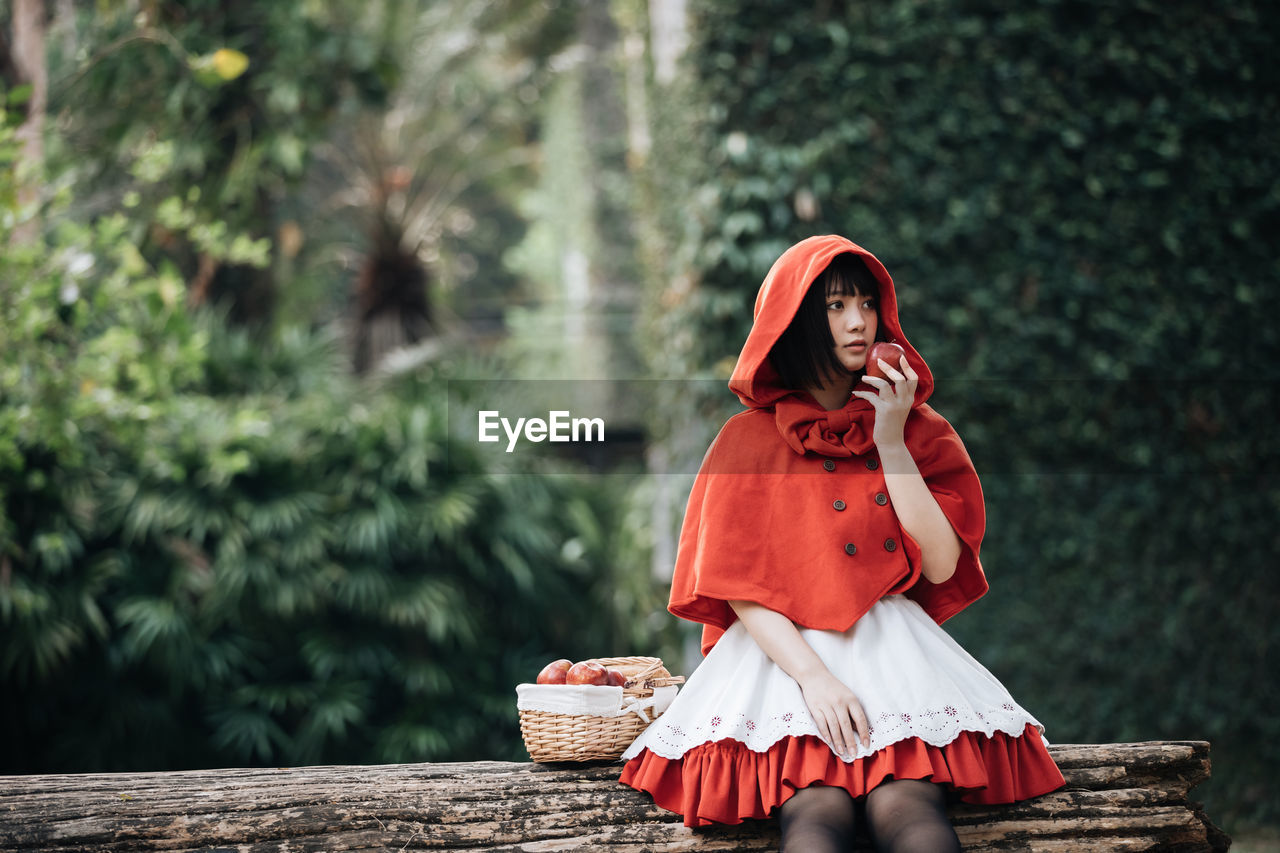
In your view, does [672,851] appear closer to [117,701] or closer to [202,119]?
[117,701]

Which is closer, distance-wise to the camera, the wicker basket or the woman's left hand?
the woman's left hand

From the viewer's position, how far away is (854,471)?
1.99m

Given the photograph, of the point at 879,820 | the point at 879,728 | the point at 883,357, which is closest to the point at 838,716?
the point at 879,728

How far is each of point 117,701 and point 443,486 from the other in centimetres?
196

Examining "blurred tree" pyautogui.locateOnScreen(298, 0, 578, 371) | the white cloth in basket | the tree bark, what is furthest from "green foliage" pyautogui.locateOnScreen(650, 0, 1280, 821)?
"blurred tree" pyautogui.locateOnScreen(298, 0, 578, 371)

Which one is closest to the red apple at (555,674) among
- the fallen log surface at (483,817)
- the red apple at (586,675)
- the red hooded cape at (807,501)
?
the red apple at (586,675)

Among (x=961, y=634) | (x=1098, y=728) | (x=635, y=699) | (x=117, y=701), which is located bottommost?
(x=117, y=701)

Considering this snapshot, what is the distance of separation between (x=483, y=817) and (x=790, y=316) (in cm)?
123

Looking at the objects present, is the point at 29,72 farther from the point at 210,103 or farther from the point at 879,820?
the point at 879,820

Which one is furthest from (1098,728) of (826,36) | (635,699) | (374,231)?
(374,231)

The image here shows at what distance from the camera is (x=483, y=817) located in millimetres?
2061

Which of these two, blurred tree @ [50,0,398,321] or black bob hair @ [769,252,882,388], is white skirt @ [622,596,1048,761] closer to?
black bob hair @ [769,252,882,388]

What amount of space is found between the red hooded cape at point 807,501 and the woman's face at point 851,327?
7 cm

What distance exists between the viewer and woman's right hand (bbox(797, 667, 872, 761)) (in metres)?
1.78
